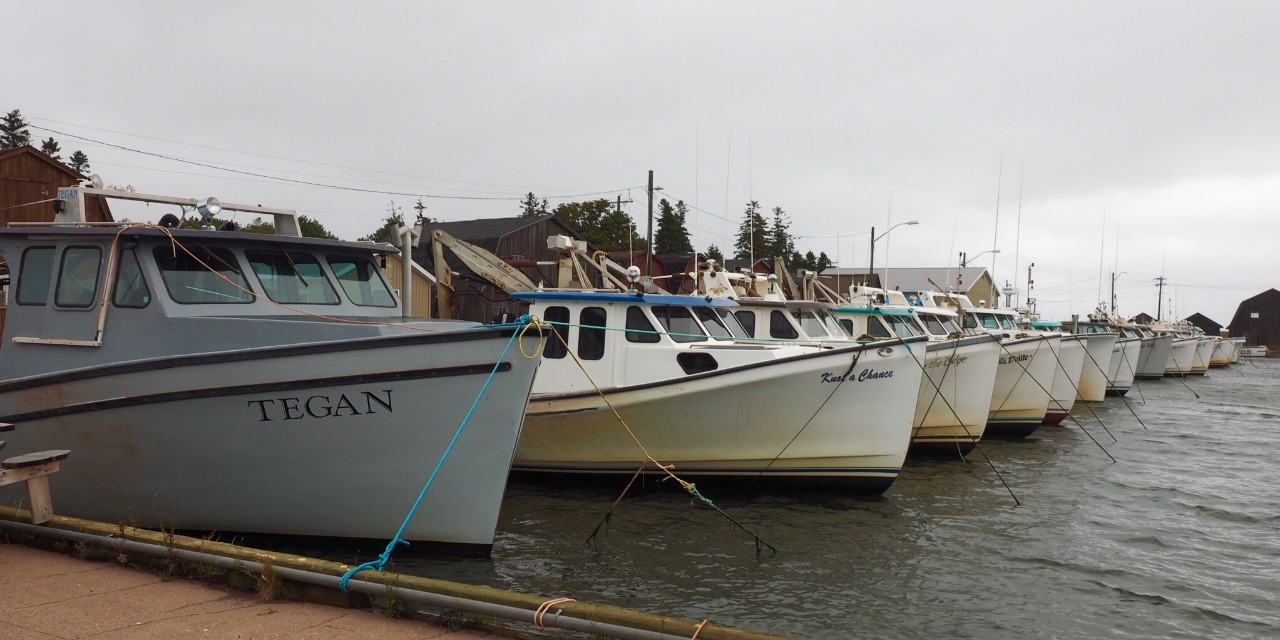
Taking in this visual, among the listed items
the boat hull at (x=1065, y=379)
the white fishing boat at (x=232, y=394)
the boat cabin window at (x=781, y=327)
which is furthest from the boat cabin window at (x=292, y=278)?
the boat hull at (x=1065, y=379)

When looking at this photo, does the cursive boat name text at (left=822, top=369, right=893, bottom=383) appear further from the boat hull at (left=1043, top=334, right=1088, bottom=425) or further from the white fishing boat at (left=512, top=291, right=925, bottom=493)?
the boat hull at (left=1043, top=334, right=1088, bottom=425)

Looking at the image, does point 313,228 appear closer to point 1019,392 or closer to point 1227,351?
point 1019,392

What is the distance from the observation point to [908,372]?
1204 centimetres

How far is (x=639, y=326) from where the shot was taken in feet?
41.4

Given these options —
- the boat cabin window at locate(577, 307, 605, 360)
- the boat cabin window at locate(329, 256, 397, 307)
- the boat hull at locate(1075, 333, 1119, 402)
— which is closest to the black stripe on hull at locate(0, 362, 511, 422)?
the boat cabin window at locate(329, 256, 397, 307)

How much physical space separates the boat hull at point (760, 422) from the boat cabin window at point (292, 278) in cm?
390

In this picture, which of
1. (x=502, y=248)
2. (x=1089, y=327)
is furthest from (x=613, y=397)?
(x=1089, y=327)

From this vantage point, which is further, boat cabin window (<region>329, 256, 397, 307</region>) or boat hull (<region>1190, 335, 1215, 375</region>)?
boat hull (<region>1190, 335, 1215, 375</region>)

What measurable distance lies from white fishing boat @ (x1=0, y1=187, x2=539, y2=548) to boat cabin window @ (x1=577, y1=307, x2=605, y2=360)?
13.7 ft

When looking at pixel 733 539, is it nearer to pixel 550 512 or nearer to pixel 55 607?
pixel 550 512

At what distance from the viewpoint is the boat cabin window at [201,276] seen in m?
8.33

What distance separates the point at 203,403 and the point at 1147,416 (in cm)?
2615

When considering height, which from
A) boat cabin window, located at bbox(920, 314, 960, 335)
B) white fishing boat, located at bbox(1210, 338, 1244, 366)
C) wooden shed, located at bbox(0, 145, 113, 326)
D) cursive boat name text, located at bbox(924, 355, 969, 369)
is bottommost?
white fishing boat, located at bbox(1210, 338, 1244, 366)

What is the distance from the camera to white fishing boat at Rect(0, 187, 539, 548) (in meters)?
7.41
